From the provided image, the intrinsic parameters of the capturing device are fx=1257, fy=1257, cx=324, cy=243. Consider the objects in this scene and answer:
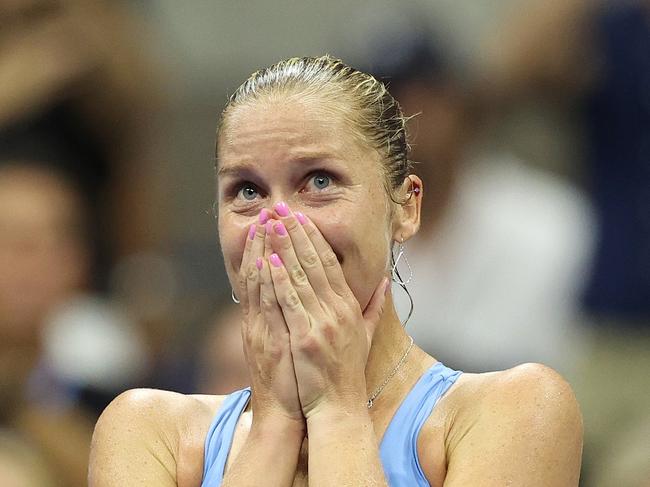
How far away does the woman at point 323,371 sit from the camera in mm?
2473

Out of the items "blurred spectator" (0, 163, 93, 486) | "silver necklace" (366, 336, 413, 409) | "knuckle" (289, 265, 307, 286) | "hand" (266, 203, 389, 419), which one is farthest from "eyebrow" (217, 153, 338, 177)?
"blurred spectator" (0, 163, 93, 486)

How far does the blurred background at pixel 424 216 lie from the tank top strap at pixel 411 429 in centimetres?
161

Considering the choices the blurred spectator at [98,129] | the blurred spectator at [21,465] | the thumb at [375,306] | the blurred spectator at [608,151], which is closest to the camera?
the thumb at [375,306]

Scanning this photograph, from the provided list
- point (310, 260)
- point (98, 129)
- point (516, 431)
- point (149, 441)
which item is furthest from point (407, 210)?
point (98, 129)

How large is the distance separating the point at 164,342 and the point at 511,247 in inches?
61.9

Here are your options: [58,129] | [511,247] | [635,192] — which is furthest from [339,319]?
[58,129]

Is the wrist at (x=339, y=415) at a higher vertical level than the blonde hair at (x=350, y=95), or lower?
lower

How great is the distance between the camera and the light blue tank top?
2.51 m

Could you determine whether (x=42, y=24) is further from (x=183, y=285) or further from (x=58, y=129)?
(x=183, y=285)

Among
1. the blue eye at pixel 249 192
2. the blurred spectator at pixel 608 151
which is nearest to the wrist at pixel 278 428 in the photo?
the blue eye at pixel 249 192

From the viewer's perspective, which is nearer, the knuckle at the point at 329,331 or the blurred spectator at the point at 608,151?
the knuckle at the point at 329,331

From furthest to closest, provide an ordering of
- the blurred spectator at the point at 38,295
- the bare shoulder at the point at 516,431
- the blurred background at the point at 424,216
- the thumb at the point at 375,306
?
the blurred background at the point at 424,216 → the blurred spectator at the point at 38,295 → the thumb at the point at 375,306 → the bare shoulder at the point at 516,431

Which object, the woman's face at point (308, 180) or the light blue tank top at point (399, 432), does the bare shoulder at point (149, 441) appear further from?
the woman's face at point (308, 180)

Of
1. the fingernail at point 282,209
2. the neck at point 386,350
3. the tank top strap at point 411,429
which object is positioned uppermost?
the fingernail at point 282,209
